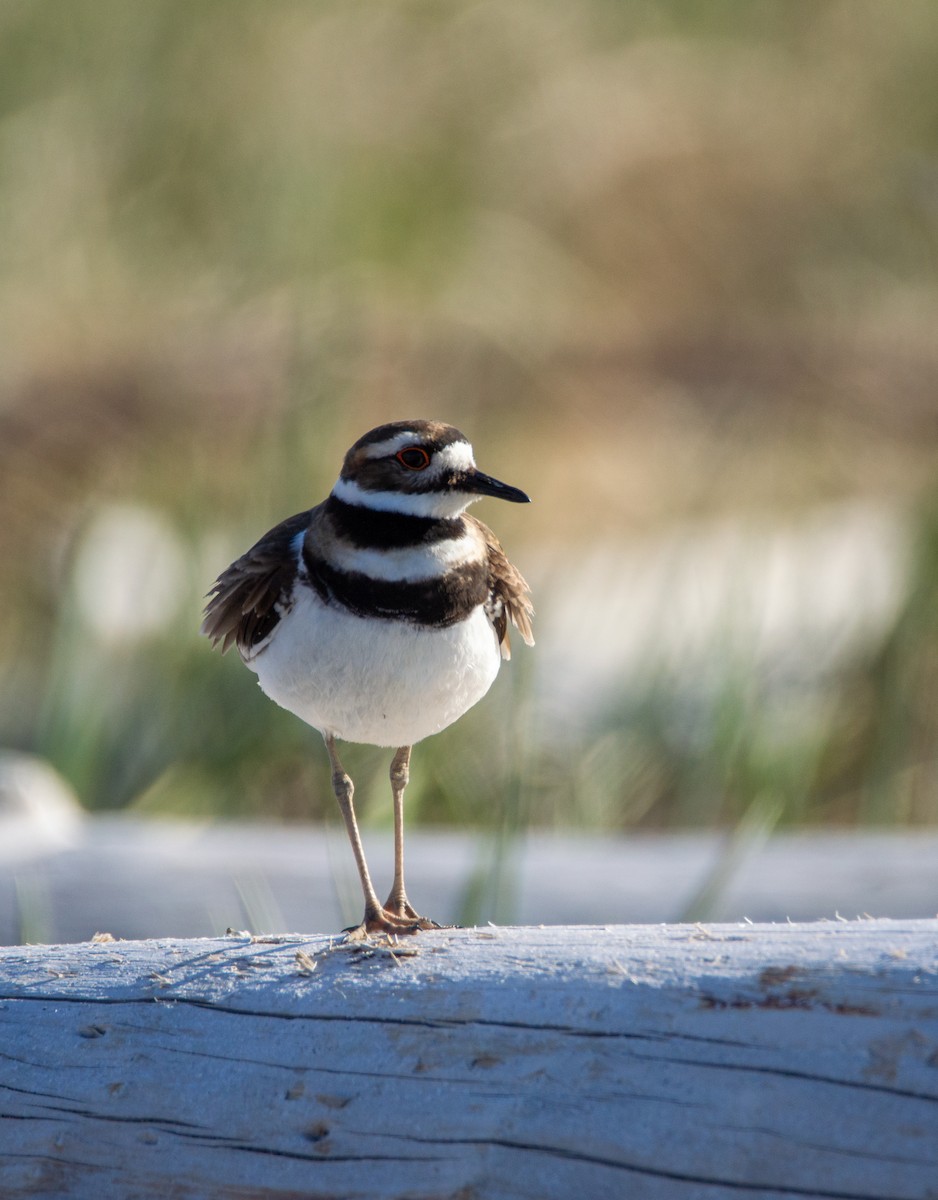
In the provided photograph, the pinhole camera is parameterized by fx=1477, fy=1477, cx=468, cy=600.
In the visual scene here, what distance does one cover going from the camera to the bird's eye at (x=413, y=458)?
8.08ft

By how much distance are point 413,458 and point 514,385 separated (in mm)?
7995

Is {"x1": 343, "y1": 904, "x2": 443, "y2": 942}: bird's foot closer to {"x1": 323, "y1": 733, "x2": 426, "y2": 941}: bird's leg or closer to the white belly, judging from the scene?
{"x1": 323, "y1": 733, "x2": 426, "y2": 941}: bird's leg

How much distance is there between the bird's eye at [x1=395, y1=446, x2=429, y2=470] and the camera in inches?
97.0

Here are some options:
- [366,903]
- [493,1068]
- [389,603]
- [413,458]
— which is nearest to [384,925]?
[366,903]

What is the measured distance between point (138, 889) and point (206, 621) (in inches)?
43.3

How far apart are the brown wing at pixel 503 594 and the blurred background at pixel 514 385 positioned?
16.6 inches

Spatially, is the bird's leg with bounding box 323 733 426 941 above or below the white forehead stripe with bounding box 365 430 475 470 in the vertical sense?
below

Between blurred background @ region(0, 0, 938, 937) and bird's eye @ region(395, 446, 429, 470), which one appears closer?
bird's eye @ region(395, 446, 429, 470)

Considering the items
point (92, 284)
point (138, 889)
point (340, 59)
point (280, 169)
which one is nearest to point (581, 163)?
point (340, 59)

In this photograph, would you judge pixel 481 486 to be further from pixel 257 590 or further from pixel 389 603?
pixel 257 590

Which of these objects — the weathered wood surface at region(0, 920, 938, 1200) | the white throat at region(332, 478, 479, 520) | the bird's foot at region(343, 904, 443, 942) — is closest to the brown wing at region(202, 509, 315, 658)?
the white throat at region(332, 478, 479, 520)

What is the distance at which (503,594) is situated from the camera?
8.96 feet

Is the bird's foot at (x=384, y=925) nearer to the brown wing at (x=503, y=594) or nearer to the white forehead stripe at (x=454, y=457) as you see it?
the brown wing at (x=503, y=594)

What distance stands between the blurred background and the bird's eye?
0.85 m
